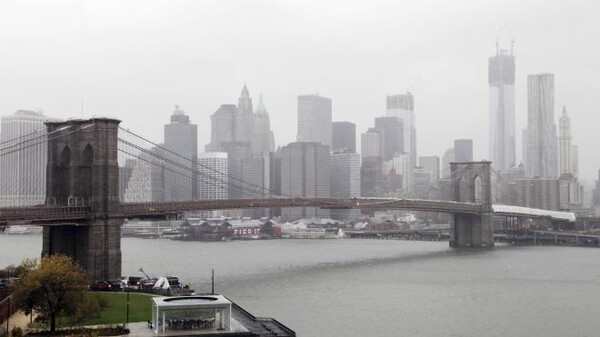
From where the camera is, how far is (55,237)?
4716 centimetres

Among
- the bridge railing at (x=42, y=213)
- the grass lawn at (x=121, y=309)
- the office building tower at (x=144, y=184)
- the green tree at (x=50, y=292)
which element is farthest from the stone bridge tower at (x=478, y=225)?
the office building tower at (x=144, y=184)

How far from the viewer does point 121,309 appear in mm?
34656

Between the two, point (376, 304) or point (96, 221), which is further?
point (96, 221)

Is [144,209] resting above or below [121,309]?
above

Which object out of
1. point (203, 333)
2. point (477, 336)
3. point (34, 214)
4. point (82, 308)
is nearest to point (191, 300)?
point (203, 333)

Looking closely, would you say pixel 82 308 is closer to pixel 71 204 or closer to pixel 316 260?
pixel 71 204

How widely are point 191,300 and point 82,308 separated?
4341mm

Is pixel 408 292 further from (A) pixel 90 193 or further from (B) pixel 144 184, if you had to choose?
(B) pixel 144 184

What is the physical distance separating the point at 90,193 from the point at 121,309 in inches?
547

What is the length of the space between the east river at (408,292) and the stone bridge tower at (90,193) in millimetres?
5711

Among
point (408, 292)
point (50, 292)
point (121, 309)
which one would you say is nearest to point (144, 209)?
point (121, 309)

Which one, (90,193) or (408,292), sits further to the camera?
(408,292)

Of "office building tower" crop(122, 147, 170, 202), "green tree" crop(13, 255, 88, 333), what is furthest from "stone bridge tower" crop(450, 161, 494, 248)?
"office building tower" crop(122, 147, 170, 202)

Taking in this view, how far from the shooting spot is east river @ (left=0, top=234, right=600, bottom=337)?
3597 cm
